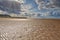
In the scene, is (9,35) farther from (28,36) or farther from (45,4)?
(45,4)

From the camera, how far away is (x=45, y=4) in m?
4.22

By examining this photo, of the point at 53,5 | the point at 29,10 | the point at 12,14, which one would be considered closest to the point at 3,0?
the point at 12,14

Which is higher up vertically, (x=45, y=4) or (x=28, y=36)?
(x=45, y=4)

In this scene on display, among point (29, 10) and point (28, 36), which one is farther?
point (29, 10)

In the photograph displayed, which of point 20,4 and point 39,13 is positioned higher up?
point 20,4

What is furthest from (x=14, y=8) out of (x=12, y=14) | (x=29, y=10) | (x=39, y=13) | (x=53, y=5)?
(x=53, y=5)

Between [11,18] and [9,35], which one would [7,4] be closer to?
[11,18]

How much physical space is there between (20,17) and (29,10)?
0.37 meters

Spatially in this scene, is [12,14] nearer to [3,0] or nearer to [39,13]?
[3,0]

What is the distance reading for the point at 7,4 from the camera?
4188 mm

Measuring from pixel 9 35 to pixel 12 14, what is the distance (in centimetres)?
177

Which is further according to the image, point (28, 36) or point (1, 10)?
point (1, 10)

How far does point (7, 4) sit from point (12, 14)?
35 centimetres

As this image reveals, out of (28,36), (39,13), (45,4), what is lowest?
(28,36)
